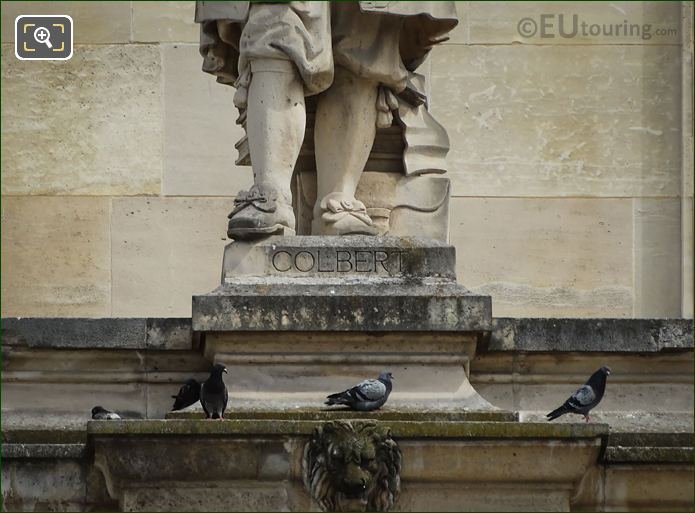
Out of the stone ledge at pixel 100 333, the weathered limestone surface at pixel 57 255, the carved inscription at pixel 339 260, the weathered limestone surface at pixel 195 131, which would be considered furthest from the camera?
the weathered limestone surface at pixel 195 131

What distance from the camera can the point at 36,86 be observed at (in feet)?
54.9

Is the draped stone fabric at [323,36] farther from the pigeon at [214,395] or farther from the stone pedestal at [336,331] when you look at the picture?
the pigeon at [214,395]

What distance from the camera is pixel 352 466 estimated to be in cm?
1167

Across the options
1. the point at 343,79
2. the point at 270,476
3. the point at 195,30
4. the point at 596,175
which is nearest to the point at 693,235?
the point at 596,175

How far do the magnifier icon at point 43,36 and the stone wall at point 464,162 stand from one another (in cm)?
44

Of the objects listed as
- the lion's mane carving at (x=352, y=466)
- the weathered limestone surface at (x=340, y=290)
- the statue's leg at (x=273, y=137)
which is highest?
the statue's leg at (x=273, y=137)

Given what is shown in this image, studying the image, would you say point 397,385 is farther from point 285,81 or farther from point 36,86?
point 36,86

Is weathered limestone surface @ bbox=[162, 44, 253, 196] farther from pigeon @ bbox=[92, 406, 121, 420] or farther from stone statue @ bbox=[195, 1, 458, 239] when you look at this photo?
pigeon @ bbox=[92, 406, 121, 420]

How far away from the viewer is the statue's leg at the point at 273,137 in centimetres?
1255

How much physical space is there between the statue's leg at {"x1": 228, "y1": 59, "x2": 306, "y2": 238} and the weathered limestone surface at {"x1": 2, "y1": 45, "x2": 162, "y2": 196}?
13.3 ft

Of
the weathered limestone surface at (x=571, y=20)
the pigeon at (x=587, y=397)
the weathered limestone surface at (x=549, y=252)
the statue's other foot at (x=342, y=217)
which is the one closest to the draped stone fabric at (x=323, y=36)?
the statue's other foot at (x=342, y=217)

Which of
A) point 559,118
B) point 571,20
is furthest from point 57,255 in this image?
point 571,20

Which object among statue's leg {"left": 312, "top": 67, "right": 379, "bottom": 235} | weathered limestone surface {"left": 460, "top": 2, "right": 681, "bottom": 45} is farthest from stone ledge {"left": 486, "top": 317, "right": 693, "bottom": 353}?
weathered limestone surface {"left": 460, "top": 2, "right": 681, "bottom": 45}

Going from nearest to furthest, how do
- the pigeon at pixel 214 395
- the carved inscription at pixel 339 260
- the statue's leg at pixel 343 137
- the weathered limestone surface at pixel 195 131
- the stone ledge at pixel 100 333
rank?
the pigeon at pixel 214 395 → the carved inscription at pixel 339 260 → the stone ledge at pixel 100 333 → the statue's leg at pixel 343 137 → the weathered limestone surface at pixel 195 131
